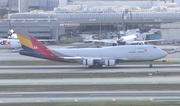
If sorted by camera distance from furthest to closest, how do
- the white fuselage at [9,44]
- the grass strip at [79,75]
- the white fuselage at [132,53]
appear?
1. the white fuselage at [9,44]
2. the white fuselage at [132,53]
3. the grass strip at [79,75]

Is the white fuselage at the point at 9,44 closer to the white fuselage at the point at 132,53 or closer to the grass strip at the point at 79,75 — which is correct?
the white fuselage at the point at 132,53

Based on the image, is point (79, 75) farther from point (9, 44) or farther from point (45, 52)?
point (9, 44)

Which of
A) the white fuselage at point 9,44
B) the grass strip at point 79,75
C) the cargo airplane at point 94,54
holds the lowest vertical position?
the white fuselage at point 9,44

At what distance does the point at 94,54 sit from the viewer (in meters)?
76.2

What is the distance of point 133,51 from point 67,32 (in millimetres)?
86196

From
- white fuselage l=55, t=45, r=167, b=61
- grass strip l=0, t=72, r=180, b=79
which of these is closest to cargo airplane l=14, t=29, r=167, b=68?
white fuselage l=55, t=45, r=167, b=61

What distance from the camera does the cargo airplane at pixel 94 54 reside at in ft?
247

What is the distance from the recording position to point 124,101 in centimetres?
4972

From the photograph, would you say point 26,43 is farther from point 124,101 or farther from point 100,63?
point 124,101

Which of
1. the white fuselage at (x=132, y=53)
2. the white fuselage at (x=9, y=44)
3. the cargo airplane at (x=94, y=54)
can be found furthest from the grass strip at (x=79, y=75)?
the white fuselage at (x=9, y=44)

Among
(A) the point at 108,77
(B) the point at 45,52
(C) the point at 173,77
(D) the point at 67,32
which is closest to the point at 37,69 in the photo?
(B) the point at 45,52

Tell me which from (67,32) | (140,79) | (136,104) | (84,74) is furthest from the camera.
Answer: (67,32)

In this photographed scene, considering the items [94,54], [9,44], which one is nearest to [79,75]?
[94,54]

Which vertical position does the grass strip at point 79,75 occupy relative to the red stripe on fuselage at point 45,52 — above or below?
below
